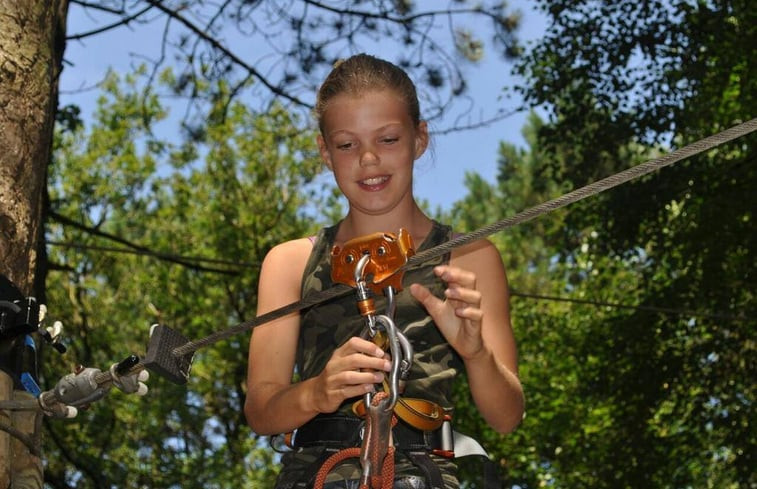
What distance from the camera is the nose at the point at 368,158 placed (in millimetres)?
2285

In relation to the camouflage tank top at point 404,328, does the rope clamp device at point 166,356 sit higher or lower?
lower

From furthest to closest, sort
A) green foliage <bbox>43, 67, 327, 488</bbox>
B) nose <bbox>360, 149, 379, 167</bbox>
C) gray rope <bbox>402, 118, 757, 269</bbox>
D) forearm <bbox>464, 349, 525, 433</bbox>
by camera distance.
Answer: green foliage <bbox>43, 67, 327, 488</bbox> → nose <bbox>360, 149, 379, 167</bbox> → forearm <bbox>464, 349, 525, 433</bbox> → gray rope <bbox>402, 118, 757, 269</bbox>

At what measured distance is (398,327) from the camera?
7.26ft

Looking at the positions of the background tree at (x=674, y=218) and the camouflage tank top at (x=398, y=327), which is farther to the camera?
→ the background tree at (x=674, y=218)

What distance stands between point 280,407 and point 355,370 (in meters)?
0.35

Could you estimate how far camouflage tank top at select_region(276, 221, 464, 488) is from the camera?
212 cm

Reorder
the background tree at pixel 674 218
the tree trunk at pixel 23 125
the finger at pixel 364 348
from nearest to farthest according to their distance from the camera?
the finger at pixel 364 348, the tree trunk at pixel 23 125, the background tree at pixel 674 218

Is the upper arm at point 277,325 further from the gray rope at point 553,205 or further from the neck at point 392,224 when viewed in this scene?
the gray rope at point 553,205

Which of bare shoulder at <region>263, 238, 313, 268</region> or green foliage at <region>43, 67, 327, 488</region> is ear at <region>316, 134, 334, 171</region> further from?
green foliage at <region>43, 67, 327, 488</region>

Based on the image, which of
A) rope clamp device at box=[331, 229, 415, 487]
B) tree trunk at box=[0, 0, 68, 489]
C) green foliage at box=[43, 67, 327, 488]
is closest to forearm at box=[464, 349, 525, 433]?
rope clamp device at box=[331, 229, 415, 487]

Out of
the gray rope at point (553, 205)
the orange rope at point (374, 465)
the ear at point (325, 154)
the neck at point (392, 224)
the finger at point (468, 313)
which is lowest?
the orange rope at point (374, 465)

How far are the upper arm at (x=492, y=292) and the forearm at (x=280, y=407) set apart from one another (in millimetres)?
442

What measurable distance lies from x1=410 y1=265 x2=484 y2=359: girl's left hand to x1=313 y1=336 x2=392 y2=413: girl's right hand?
6.5 inches

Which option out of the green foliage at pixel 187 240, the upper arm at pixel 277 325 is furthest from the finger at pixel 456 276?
the green foliage at pixel 187 240
